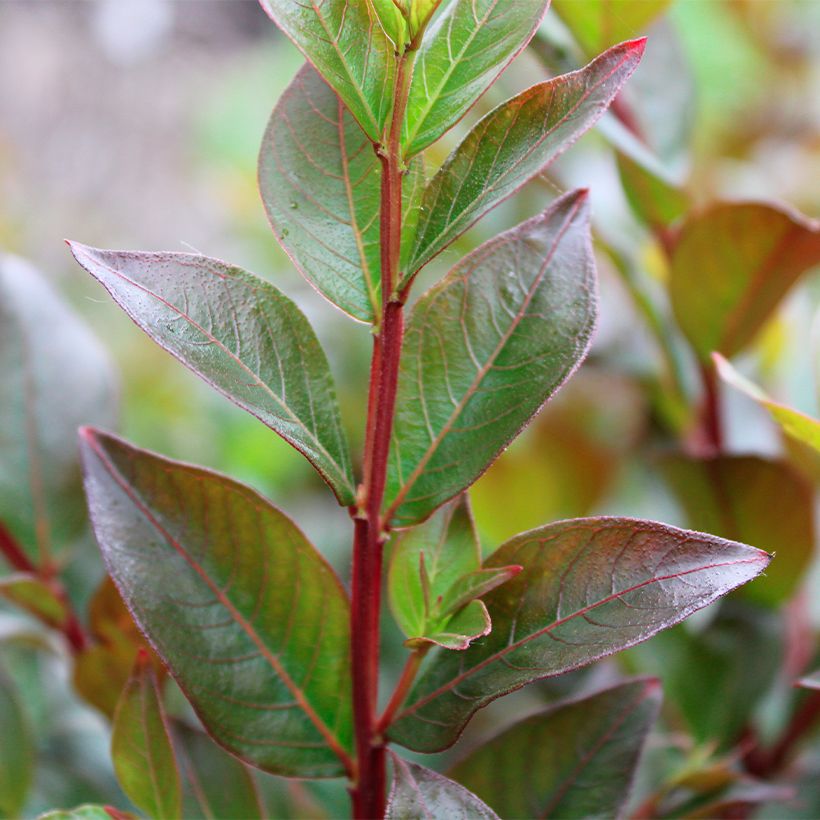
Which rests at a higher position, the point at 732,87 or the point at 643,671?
the point at 732,87

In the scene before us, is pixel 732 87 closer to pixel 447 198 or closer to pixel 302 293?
pixel 302 293

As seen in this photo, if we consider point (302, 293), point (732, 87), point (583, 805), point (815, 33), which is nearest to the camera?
point (583, 805)

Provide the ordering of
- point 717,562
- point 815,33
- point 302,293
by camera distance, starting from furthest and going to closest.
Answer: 1. point 815,33
2. point 302,293
3. point 717,562

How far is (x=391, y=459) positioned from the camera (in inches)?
14.9

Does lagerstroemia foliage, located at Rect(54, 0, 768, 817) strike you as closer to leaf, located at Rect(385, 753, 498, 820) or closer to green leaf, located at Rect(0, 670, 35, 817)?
leaf, located at Rect(385, 753, 498, 820)

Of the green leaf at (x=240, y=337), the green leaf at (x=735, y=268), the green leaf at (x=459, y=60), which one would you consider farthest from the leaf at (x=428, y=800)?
the green leaf at (x=735, y=268)

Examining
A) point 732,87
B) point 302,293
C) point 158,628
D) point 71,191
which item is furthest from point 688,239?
point 71,191

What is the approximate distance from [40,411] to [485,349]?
32 cm

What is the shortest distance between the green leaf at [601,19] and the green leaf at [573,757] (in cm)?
36

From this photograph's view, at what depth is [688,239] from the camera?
58 centimetres

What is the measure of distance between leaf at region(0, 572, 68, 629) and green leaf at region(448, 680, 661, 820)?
9.9 inches

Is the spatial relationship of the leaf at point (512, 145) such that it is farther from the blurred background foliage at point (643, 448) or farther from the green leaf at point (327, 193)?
the blurred background foliage at point (643, 448)

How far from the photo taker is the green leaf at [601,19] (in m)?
0.55

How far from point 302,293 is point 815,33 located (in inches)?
37.1
